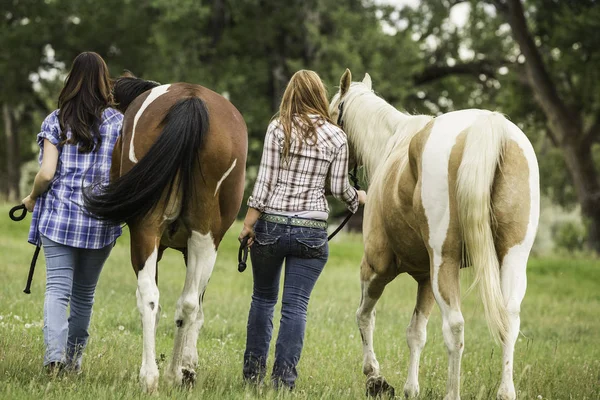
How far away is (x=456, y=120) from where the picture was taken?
4.67m

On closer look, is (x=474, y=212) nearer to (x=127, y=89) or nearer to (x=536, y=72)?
(x=127, y=89)

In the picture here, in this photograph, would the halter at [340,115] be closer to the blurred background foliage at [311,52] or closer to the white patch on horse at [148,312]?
the white patch on horse at [148,312]

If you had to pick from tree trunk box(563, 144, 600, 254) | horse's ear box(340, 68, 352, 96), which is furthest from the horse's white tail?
tree trunk box(563, 144, 600, 254)

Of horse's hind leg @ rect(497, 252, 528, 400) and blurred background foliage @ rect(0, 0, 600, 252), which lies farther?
blurred background foliage @ rect(0, 0, 600, 252)

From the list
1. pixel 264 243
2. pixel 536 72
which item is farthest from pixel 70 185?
pixel 536 72

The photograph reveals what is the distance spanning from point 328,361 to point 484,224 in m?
2.66

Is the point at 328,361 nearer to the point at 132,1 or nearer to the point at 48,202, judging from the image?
the point at 48,202

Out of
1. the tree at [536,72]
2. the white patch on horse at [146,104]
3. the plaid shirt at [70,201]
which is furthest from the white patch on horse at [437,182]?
the tree at [536,72]

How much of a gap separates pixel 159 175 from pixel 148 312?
0.83 m

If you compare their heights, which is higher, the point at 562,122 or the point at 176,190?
the point at 562,122

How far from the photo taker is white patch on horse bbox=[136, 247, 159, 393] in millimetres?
4516

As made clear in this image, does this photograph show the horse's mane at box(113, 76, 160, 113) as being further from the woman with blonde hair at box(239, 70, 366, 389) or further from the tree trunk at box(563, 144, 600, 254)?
the tree trunk at box(563, 144, 600, 254)

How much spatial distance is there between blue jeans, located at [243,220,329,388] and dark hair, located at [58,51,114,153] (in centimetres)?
123

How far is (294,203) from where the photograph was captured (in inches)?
193
